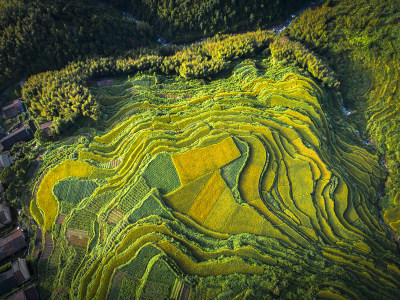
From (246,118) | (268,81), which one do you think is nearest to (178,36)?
(268,81)

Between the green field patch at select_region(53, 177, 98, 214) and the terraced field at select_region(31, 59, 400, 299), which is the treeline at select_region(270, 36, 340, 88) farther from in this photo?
the green field patch at select_region(53, 177, 98, 214)

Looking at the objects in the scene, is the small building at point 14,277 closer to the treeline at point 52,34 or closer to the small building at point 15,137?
the small building at point 15,137

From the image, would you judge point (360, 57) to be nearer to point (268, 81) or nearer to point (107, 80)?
point (268, 81)

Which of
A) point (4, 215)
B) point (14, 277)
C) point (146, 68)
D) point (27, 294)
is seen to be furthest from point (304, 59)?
point (14, 277)

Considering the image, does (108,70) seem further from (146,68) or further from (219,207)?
(219,207)

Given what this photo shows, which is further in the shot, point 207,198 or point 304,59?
point 304,59
